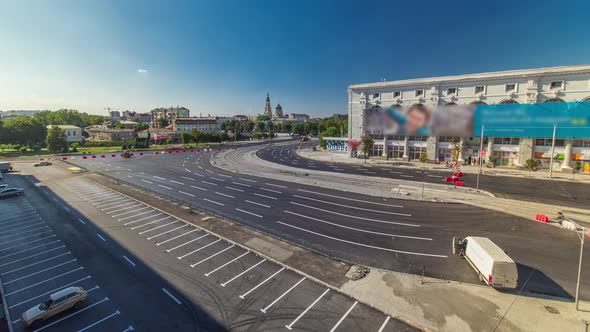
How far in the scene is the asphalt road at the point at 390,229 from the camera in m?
18.3

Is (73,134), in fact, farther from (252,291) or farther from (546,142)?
(546,142)

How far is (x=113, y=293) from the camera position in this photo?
15773 millimetres

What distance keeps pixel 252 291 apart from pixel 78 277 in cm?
1187

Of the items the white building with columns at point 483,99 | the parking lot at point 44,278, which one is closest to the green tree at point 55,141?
the parking lot at point 44,278

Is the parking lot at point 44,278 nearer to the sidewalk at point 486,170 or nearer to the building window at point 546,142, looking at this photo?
the sidewalk at point 486,170

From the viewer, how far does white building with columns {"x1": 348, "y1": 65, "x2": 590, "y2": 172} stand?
48500 mm

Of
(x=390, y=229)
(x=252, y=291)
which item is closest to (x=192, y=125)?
(x=390, y=229)

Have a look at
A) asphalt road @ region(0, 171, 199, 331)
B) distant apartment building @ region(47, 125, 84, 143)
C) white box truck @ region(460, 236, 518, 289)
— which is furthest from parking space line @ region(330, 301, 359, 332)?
distant apartment building @ region(47, 125, 84, 143)

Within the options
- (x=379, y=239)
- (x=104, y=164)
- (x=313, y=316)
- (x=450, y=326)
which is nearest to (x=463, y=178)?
(x=379, y=239)

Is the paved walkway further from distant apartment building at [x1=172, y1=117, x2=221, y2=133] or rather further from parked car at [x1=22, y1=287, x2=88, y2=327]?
distant apartment building at [x1=172, y1=117, x2=221, y2=133]

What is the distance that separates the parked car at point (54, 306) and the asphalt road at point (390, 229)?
13.5 m

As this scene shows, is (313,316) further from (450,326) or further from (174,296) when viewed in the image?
(174,296)

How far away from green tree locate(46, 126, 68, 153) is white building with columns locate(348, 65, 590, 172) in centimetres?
9060

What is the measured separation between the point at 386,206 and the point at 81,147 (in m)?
119
